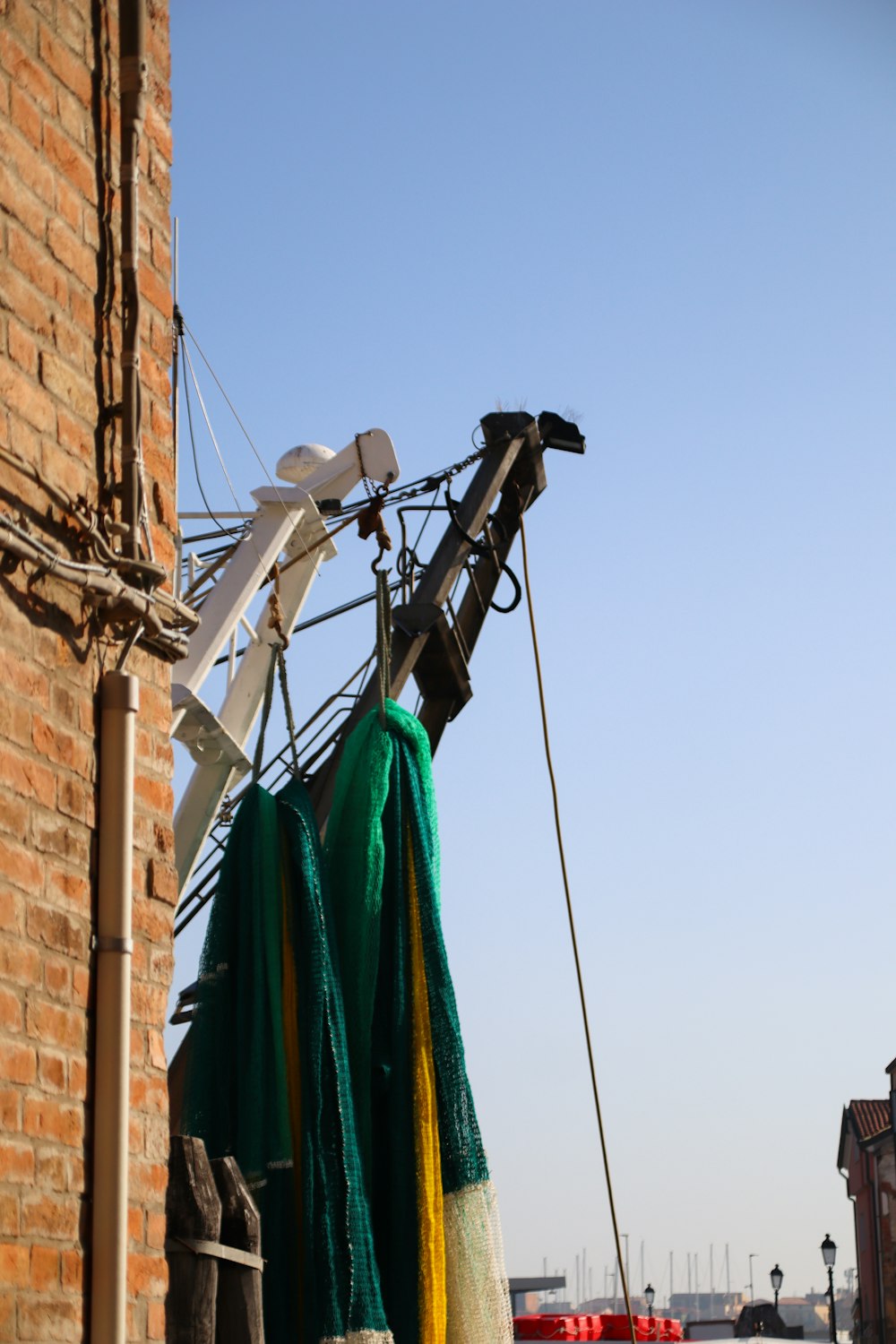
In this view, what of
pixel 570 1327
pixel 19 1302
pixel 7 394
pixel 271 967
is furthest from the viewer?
pixel 570 1327

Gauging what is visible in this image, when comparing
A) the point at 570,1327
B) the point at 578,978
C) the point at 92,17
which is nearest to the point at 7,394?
the point at 92,17

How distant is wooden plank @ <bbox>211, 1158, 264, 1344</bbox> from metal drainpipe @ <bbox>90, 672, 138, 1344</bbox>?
2.58 ft

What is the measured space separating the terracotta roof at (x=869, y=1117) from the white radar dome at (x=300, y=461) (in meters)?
30.1

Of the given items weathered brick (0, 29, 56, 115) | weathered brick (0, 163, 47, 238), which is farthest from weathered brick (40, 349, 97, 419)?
weathered brick (0, 29, 56, 115)

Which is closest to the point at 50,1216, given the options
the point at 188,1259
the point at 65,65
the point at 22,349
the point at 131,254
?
the point at 188,1259

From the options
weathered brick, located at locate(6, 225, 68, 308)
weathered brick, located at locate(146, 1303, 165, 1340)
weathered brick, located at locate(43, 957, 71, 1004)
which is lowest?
weathered brick, located at locate(146, 1303, 165, 1340)

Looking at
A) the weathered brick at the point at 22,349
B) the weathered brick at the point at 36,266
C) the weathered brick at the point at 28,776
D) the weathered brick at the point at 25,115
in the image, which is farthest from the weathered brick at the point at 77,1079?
the weathered brick at the point at 25,115

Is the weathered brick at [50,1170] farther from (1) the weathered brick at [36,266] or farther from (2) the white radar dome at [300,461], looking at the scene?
(2) the white radar dome at [300,461]

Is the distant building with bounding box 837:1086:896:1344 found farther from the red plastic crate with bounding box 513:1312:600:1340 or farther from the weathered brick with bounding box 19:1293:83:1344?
the weathered brick with bounding box 19:1293:83:1344

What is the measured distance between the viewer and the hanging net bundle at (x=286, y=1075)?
4.98 meters

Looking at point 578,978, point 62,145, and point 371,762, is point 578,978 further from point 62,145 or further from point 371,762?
point 62,145

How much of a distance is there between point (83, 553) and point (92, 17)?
1275mm

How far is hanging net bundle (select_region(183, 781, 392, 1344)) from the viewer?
4.98 meters

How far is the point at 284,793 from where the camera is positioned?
5.69m
